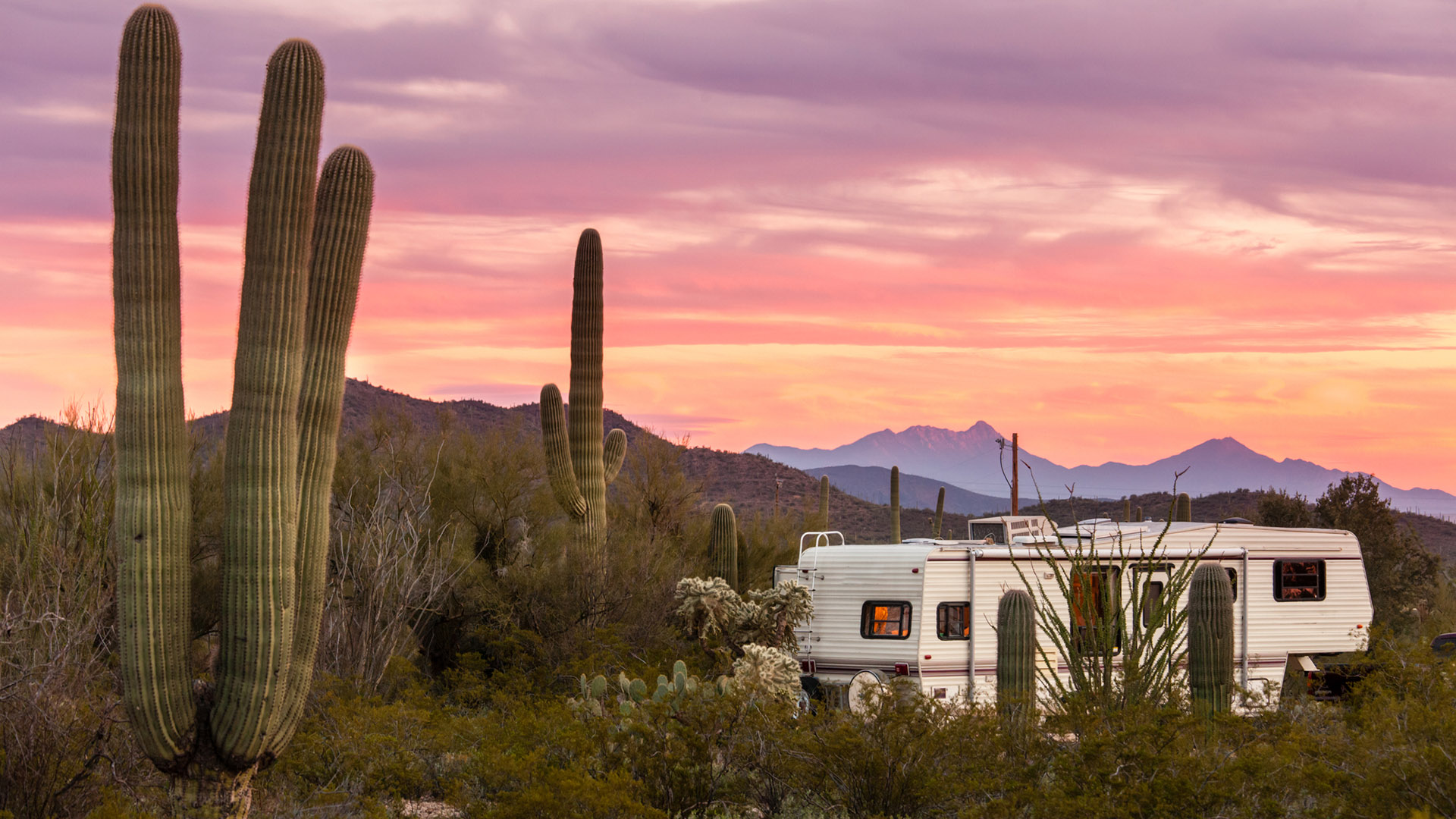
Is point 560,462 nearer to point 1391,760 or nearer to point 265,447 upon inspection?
point 265,447

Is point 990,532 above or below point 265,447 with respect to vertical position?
below

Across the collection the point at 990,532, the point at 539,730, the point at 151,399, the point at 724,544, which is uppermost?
the point at 151,399

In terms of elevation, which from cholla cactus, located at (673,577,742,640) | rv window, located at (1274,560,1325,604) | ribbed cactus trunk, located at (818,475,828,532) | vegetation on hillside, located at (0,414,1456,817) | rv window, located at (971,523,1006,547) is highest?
ribbed cactus trunk, located at (818,475,828,532)

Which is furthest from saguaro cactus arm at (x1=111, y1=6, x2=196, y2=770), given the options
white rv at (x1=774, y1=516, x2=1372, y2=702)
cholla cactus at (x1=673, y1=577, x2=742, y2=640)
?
white rv at (x1=774, y1=516, x2=1372, y2=702)

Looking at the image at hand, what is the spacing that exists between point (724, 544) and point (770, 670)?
7707 mm

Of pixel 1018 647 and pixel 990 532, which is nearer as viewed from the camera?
pixel 1018 647

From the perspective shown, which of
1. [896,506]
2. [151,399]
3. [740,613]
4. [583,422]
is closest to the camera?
[151,399]

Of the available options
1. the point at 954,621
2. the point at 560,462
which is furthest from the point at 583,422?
the point at 954,621

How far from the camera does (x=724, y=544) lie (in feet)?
68.9

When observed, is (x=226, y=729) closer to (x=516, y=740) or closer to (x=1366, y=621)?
(x=516, y=740)

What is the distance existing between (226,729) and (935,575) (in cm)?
867

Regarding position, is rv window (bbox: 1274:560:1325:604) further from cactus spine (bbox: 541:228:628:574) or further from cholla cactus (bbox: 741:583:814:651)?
cactus spine (bbox: 541:228:628:574)

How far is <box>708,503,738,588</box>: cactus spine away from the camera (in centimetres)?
2080

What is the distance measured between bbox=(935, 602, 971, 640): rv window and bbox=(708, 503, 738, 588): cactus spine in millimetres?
6169
